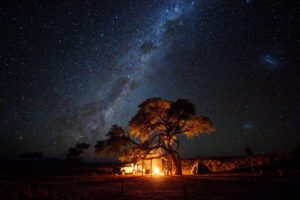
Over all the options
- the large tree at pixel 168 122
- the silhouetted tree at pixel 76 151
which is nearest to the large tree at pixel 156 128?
the large tree at pixel 168 122

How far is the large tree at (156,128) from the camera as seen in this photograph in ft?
119

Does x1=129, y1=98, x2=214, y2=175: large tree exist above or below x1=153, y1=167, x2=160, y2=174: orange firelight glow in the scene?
above

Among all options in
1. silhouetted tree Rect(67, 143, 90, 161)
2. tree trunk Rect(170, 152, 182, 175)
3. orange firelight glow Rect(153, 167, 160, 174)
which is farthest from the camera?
silhouetted tree Rect(67, 143, 90, 161)

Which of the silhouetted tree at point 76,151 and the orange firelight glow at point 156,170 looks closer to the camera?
the orange firelight glow at point 156,170

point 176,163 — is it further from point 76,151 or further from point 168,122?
point 76,151

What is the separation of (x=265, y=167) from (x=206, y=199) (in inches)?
1076

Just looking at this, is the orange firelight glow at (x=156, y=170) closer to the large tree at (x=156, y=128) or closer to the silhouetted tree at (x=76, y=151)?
the large tree at (x=156, y=128)

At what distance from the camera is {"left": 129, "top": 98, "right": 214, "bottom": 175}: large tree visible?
119 ft

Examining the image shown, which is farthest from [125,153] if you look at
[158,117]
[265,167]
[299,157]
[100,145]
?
[299,157]

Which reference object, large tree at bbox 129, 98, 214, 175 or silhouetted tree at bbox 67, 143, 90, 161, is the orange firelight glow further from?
silhouetted tree at bbox 67, 143, 90, 161

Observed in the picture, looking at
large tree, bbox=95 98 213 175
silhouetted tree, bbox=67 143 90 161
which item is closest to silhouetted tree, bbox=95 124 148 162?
large tree, bbox=95 98 213 175

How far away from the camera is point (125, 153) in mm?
36844

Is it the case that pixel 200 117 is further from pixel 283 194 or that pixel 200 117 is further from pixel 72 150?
pixel 72 150

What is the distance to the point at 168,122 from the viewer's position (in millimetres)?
36656
